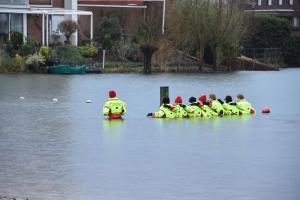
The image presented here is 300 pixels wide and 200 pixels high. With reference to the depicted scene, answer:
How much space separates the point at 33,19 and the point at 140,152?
43575 millimetres

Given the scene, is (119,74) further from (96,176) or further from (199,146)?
(96,176)

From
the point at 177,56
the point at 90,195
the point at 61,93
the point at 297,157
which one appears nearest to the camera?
the point at 90,195

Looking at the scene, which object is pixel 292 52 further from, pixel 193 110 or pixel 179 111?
pixel 179 111

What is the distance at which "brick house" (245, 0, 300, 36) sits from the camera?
115 metres

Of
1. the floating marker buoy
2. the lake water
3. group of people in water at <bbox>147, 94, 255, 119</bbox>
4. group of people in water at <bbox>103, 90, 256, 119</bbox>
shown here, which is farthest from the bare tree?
group of people in water at <bbox>103, 90, 256, 119</bbox>

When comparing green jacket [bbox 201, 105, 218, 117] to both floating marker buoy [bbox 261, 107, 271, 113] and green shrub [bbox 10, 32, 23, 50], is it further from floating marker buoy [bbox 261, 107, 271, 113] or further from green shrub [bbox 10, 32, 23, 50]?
green shrub [bbox 10, 32, 23, 50]

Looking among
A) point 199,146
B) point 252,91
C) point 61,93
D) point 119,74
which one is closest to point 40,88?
point 61,93

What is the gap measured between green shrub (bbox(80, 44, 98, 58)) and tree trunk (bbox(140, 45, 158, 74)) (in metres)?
3.72

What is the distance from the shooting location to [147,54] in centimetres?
6175

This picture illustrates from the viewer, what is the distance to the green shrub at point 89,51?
62.9 m

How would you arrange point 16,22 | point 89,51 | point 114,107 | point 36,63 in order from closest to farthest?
point 114,107, point 36,63, point 89,51, point 16,22

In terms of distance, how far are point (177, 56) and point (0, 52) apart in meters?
15.6

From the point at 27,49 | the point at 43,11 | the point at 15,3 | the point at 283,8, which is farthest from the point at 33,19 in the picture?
the point at 283,8

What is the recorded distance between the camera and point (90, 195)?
696 inches
